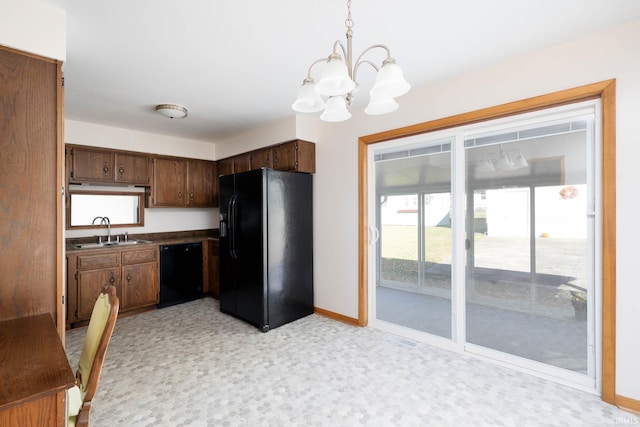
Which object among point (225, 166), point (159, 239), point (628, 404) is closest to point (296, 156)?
point (225, 166)

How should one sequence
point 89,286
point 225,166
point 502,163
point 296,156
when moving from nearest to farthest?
point 502,163
point 89,286
point 296,156
point 225,166

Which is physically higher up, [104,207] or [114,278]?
[104,207]

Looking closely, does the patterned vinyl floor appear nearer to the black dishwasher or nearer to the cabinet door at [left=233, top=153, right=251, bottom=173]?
the black dishwasher

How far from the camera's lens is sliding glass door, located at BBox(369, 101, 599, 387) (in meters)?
2.24

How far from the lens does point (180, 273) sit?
4270 mm

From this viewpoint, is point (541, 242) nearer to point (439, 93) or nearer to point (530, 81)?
point (530, 81)

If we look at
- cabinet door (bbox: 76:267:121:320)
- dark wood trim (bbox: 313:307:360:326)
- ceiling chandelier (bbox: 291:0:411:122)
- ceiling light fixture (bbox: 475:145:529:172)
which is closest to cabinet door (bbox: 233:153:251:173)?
cabinet door (bbox: 76:267:121:320)

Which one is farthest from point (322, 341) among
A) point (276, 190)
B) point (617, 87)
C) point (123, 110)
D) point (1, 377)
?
point (123, 110)

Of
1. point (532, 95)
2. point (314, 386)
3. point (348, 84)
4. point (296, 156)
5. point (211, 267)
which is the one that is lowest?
point (314, 386)

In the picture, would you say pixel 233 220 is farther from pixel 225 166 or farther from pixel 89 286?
pixel 89 286

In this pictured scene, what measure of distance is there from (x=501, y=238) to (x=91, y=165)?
4708 mm

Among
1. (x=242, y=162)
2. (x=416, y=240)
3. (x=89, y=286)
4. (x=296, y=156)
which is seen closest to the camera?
(x=416, y=240)

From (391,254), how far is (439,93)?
169 cm

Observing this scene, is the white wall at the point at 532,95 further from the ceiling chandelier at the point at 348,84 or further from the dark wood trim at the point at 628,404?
the ceiling chandelier at the point at 348,84
